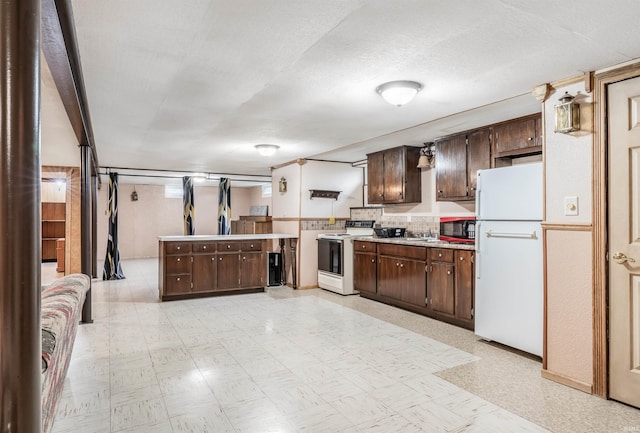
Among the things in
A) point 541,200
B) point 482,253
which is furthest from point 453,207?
point 541,200

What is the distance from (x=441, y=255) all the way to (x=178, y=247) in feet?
11.8

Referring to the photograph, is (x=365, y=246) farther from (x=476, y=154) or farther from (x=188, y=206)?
(x=188, y=206)

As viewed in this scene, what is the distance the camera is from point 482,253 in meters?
3.62

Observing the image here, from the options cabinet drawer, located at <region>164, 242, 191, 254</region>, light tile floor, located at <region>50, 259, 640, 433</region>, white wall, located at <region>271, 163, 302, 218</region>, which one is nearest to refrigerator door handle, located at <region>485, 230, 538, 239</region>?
light tile floor, located at <region>50, 259, 640, 433</region>

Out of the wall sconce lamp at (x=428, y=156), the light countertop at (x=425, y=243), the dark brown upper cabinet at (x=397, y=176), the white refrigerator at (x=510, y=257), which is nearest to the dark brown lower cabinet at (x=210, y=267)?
the light countertop at (x=425, y=243)

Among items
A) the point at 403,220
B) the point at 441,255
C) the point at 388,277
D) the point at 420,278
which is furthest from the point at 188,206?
the point at 441,255

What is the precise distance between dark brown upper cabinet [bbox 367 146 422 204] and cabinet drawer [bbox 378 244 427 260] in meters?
0.75

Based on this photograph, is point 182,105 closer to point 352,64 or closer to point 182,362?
point 352,64

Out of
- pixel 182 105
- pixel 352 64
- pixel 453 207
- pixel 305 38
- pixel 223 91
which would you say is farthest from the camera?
pixel 453 207

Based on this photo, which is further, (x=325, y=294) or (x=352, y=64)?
(x=325, y=294)

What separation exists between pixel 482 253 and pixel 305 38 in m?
2.53

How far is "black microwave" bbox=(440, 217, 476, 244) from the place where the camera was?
4.27 meters

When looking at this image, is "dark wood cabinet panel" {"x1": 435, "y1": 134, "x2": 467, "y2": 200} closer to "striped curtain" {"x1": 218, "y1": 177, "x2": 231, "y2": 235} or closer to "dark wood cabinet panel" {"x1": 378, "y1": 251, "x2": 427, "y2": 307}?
"dark wood cabinet panel" {"x1": 378, "y1": 251, "x2": 427, "y2": 307}

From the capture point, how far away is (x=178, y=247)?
5551 millimetres
